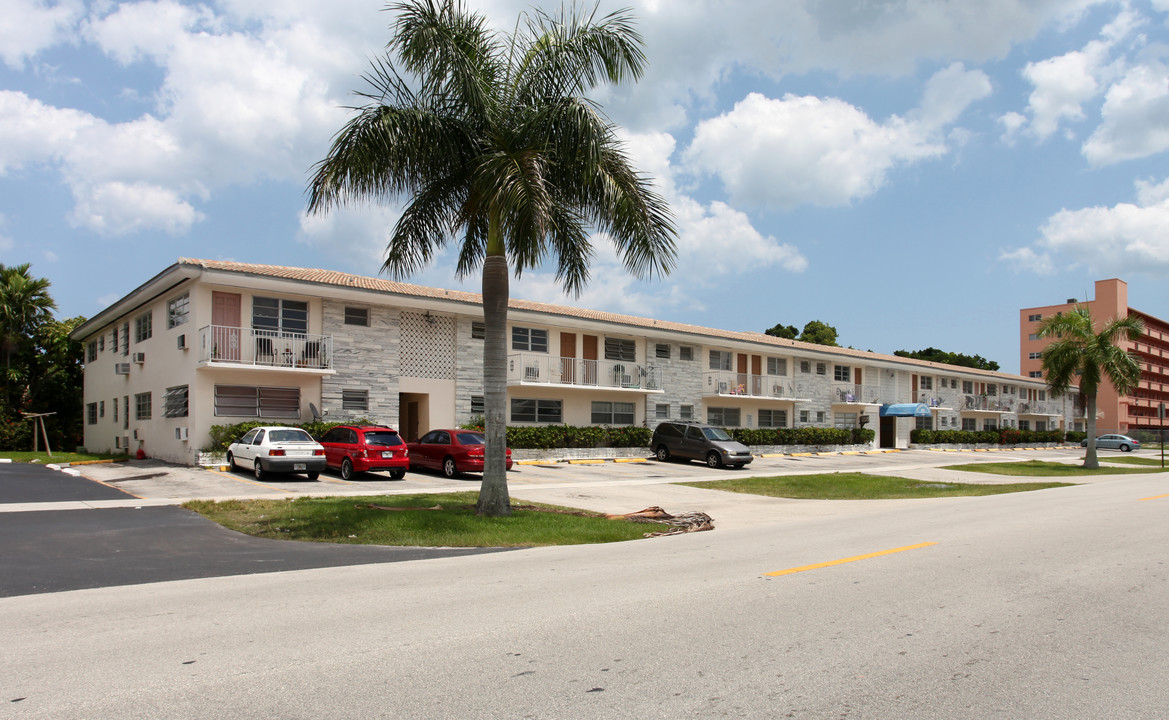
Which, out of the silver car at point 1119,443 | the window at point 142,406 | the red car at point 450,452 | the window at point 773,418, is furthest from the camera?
the silver car at point 1119,443

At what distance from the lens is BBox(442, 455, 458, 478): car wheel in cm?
2308

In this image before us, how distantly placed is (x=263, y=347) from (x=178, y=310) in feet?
11.0

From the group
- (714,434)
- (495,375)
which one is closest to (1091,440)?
(714,434)

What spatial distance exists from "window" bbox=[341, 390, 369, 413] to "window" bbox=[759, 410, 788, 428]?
926 inches

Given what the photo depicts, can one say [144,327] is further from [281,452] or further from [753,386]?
[753,386]

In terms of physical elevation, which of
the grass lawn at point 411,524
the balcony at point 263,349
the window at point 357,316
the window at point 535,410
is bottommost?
the grass lawn at point 411,524

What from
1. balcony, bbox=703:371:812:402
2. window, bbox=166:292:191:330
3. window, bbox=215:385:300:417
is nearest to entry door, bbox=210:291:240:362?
window, bbox=166:292:191:330

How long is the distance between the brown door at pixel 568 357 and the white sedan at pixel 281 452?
1325 centimetres

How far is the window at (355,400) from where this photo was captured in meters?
26.4

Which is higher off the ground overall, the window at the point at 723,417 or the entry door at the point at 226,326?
the entry door at the point at 226,326

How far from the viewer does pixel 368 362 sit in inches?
1063

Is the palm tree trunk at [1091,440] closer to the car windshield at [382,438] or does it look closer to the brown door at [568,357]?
the brown door at [568,357]

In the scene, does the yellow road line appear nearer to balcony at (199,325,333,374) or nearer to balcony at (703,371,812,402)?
balcony at (199,325,333,374)

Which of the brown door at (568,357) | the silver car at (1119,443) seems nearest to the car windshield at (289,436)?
the brown door at (568,357)
